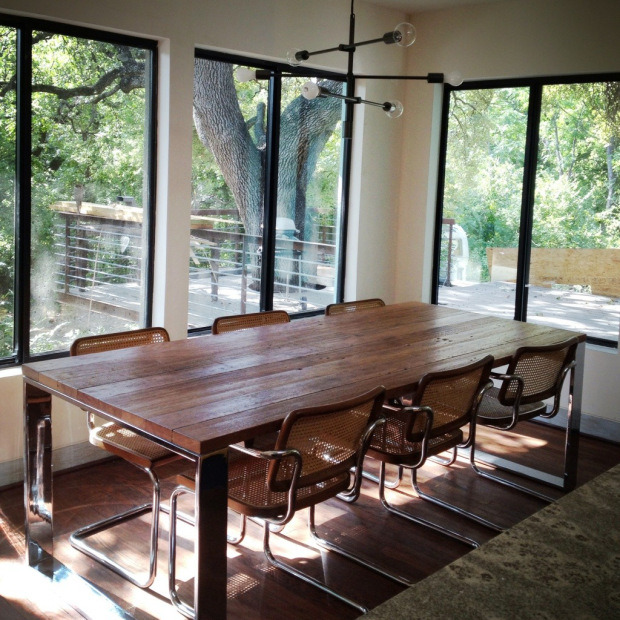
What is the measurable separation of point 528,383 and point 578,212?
6.46 feet

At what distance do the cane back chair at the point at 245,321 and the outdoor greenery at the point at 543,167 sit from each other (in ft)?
6.77

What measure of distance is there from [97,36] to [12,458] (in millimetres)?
2174

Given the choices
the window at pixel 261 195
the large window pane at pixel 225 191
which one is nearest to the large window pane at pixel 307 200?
the window at pixel 261 195

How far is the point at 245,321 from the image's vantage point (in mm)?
4098

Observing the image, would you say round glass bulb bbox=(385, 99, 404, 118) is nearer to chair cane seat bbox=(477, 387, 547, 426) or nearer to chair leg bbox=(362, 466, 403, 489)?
chair cane seat bbox=(477, 387, 547, 426)

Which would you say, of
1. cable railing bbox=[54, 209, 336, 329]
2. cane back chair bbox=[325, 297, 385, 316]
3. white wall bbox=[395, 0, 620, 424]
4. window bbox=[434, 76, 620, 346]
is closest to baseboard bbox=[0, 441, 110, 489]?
cable railing bbox=[54, 209, 336, 329]

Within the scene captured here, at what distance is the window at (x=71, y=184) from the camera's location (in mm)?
3873

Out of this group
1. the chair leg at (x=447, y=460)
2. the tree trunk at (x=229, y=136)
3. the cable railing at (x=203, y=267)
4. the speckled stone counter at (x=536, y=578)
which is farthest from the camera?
the tree trunk at (x=229, y=136)

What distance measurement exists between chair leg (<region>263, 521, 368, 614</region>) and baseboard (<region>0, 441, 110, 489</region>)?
1.35 m

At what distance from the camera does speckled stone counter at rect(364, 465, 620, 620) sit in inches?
36.9

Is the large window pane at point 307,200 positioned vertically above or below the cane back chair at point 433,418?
above

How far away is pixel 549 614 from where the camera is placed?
3.05ft

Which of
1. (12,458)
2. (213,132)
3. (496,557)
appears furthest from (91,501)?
(496,557)

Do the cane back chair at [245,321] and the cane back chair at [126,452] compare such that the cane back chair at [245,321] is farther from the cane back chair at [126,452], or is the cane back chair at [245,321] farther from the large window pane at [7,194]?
the large window pane at [7,194]
